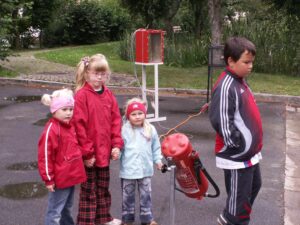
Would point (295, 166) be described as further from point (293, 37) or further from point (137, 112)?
point (293, 37)

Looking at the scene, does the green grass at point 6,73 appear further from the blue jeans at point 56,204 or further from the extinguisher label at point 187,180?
A: the extinguisher label at point 187,180

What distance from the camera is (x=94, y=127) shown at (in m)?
4.30

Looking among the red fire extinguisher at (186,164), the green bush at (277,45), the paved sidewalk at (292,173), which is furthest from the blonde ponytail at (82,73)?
the green bush at (277,45)

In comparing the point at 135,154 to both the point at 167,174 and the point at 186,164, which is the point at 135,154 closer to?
the point at 186,164

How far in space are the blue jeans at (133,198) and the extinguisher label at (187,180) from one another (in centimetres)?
63

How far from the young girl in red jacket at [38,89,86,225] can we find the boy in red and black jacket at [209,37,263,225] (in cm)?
107

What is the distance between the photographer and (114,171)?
6.43 m

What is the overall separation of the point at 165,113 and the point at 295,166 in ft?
12.2

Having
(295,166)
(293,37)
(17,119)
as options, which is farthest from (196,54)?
(295,166)

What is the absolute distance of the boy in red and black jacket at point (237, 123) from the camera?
372 cm

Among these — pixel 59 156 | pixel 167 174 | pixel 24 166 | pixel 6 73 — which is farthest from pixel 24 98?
pixel 59 156

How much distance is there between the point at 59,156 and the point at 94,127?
44cm

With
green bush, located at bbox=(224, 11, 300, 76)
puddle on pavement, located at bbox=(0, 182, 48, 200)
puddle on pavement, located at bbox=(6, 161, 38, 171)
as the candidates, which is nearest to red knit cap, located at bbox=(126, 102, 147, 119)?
puddle on pavement, located at bbox=(0, 182, 48, 200)

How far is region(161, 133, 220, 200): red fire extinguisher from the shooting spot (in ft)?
12.4
